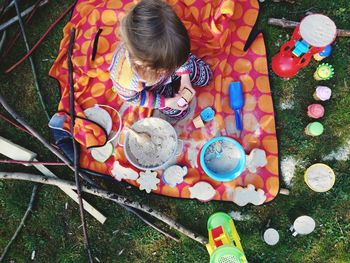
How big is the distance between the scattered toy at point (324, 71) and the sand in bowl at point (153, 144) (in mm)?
1227

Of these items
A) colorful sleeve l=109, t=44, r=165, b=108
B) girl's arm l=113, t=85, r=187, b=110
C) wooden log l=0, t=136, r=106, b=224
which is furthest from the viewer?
wooden log l=0, t=136, r=106, b=224

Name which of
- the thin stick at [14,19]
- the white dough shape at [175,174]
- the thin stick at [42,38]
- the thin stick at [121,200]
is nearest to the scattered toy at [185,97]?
the white dough shape at [175,174]

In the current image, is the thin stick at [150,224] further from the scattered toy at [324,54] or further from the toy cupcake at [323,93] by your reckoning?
the scattered toy at [324,54]

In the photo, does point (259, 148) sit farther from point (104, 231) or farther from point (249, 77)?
point (104, 231)

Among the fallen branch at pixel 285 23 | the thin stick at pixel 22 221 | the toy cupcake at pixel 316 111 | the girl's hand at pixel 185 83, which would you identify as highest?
the fallen branch at pixel 285 23

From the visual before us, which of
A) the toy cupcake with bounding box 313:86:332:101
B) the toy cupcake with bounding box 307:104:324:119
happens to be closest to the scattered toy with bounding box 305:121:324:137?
the toy cupcake with bounding box 307:104:324:119

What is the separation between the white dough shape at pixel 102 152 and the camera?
3.38 metres

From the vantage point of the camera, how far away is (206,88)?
3.37m

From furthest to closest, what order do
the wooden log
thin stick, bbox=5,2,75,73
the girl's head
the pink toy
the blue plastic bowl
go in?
1. thin stick, bbox=5,2,75,73
2. the wooden log
3. the blue plastic bowl
4. the pink toy
5. the girl's head

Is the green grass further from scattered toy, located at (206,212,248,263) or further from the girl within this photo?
the girl

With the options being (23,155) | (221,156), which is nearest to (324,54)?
(221,156)

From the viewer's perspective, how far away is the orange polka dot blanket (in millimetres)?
3281

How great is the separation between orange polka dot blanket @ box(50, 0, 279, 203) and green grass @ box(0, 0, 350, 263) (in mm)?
123

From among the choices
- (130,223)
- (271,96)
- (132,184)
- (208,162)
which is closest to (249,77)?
(271,96)
